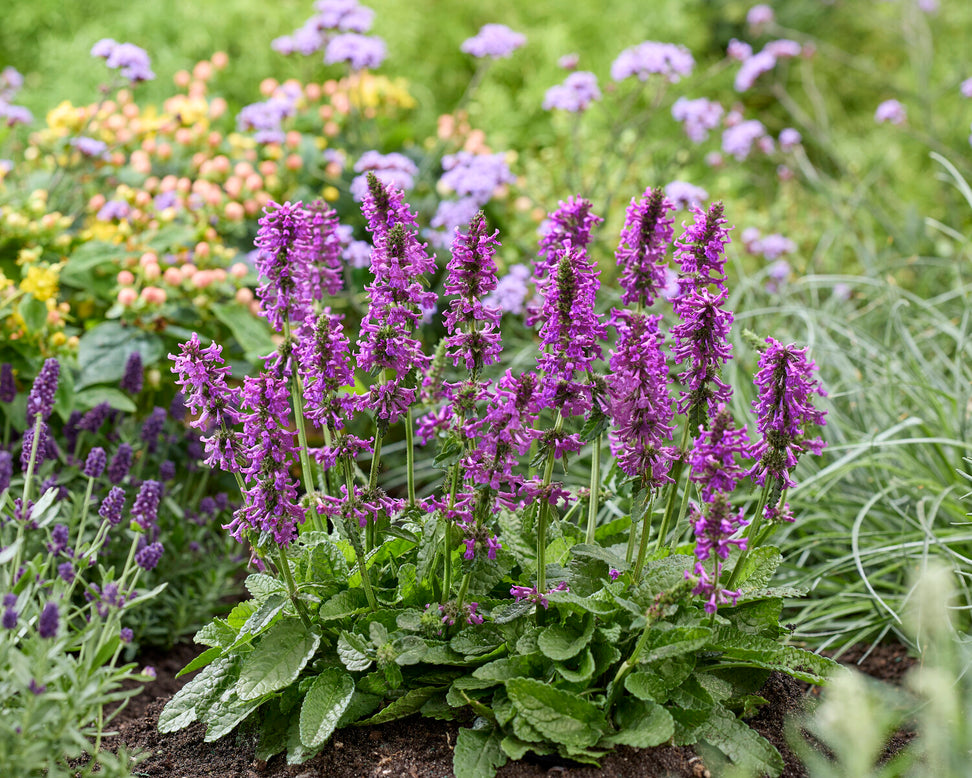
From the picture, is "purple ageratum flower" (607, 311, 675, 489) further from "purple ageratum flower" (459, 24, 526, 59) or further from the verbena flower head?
"purple ageratum flower" (459, 24, 526, 59)

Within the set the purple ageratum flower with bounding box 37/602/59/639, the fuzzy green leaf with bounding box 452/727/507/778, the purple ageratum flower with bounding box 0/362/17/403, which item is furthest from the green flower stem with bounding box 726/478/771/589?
the purple ageratum flower with bounding box 0/362/17/403

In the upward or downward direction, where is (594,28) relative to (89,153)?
downward

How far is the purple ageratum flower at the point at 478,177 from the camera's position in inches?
144

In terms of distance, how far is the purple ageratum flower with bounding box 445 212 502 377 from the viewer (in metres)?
1.70

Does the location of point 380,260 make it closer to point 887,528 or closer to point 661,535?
point 661,535

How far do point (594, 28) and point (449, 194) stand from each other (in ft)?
11.6

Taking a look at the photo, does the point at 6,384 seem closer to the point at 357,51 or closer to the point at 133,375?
the point at 133,375

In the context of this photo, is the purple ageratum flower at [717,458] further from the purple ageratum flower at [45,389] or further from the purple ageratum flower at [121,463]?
the purple ageratum flower at [121,463]

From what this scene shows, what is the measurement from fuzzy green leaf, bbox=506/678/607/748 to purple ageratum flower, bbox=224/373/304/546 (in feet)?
1.66

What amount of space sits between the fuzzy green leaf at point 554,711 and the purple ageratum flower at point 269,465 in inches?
19.9

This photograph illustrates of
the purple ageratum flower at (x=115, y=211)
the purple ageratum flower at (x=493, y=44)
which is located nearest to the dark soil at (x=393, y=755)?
the purple ageratum flower at (x=115, y=211)

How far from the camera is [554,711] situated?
1714 mm

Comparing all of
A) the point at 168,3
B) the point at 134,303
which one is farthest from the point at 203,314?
the point at 168,3

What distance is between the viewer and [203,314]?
10.8 ft
